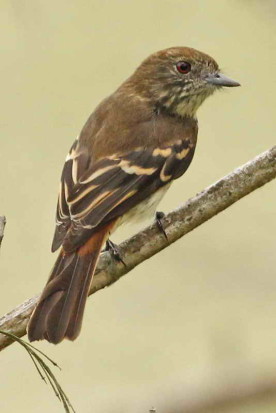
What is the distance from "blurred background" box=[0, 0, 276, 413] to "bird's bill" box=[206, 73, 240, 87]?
15.7 inches

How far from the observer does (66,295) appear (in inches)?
162

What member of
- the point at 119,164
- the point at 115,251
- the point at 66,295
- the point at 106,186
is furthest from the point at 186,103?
the point at 66,295

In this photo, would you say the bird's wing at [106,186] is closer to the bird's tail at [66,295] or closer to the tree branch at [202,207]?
the bird's tail at [66,295]

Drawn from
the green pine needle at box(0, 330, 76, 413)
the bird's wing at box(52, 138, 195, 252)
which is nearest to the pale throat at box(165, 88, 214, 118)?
the bird's wing at box(52, 138, 195, 252)

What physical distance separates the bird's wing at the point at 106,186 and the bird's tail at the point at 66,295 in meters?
0.05

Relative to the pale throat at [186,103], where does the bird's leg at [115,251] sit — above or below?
below

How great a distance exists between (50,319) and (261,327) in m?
2.28

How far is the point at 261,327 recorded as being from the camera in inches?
232

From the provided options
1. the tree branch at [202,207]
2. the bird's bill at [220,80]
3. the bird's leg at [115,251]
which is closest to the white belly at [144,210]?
the bird's leg at [115,251]

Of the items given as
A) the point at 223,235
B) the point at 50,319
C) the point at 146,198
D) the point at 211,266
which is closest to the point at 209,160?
the point at 223,235

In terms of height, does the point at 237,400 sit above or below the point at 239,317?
below

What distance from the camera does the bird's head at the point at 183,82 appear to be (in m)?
5.14

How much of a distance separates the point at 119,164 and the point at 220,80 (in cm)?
86

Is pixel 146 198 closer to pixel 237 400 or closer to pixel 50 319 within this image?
pixel 50 319
